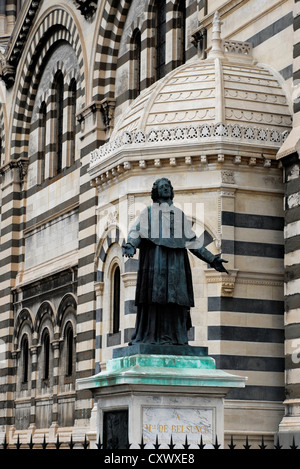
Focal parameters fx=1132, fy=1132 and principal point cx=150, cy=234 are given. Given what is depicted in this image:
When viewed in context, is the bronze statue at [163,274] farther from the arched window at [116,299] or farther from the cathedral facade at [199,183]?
the arched window at [116,299]

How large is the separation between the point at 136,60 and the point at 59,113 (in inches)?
204

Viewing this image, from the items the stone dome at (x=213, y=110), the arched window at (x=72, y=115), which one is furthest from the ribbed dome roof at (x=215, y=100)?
the arched window at (x=72, y=115)

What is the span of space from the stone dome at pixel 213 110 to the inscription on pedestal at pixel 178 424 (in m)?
8.22

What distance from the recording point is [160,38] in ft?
89.3

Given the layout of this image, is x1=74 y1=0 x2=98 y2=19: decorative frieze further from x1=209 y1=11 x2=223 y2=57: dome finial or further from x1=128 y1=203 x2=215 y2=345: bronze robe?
x1=128 y1=203 x2=215 y2=345: bronze robe

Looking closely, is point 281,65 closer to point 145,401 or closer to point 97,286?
point 97,286

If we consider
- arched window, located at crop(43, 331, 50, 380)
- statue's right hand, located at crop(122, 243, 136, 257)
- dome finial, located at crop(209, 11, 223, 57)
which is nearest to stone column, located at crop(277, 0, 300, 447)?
dome finial, located at crop(209, 11, 223, 57)

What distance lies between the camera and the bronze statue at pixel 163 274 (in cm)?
1274

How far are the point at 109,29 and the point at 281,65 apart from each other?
8.66 m

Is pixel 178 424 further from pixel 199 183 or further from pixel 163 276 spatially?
pixel 199 183

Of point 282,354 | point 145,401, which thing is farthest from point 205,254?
point 282,354

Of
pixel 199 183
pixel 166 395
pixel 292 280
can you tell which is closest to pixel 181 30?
pixel 199 183

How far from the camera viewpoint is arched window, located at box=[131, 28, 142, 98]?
2783 centimetres

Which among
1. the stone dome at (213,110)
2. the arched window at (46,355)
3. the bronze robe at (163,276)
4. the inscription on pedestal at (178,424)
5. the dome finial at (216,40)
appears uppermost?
the dome finial at (216,40)
